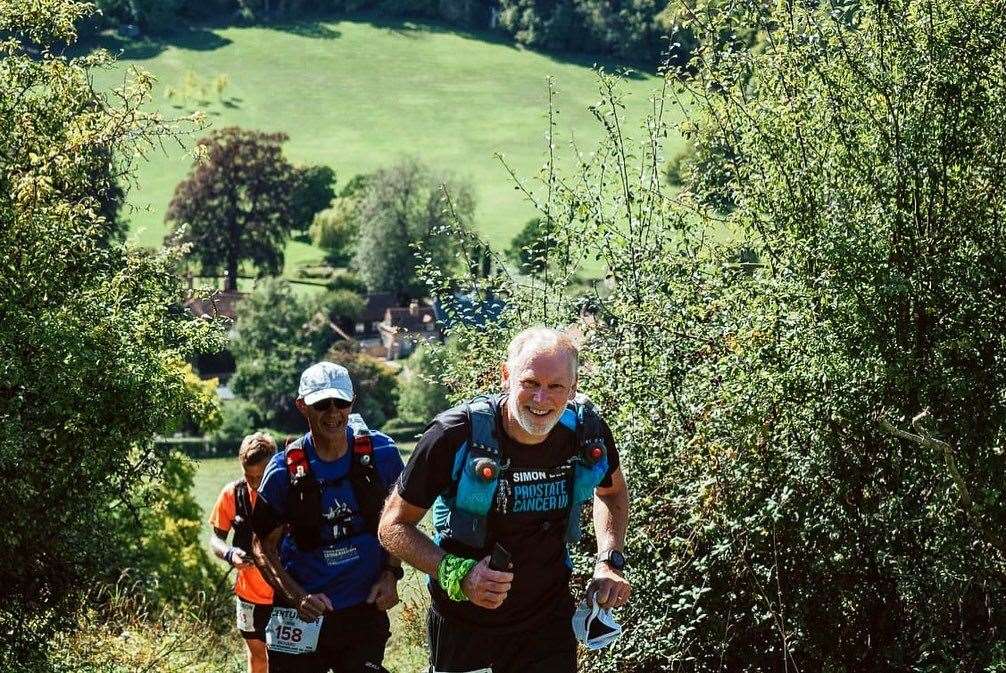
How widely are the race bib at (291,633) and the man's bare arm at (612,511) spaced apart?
153 cm

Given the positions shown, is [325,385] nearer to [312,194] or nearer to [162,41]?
[312,194]

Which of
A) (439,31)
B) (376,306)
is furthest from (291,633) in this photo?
(439,31)

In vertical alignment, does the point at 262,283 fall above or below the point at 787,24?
below

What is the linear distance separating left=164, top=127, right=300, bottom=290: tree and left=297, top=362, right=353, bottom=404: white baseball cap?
97018mm

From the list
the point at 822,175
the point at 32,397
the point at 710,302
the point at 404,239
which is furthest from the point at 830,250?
the point at 404,239

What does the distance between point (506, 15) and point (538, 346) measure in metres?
147

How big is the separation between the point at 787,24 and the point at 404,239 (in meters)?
96.4

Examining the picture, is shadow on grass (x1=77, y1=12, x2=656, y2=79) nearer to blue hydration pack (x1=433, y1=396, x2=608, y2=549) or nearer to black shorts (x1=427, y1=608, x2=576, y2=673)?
blue hydration pack (x1=433, y1=396, x2=608, y2=549)

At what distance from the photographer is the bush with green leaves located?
740 cm

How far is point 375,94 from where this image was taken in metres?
143

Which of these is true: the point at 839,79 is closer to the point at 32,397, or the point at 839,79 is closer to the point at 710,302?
the point at 710,302

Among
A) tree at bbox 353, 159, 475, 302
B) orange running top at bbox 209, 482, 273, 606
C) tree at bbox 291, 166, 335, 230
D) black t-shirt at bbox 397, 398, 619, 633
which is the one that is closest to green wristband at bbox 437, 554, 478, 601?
black t-shirt at bbox 397, 398, 619, 633

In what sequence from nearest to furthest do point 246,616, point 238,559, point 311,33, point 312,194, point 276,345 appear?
point 238,559 → point 246,616 → point 276,345 → point 312,194 → point 311,33

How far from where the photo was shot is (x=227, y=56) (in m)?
149
